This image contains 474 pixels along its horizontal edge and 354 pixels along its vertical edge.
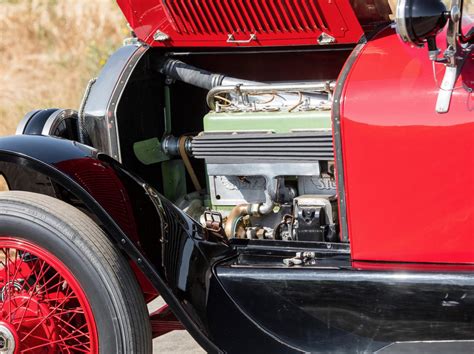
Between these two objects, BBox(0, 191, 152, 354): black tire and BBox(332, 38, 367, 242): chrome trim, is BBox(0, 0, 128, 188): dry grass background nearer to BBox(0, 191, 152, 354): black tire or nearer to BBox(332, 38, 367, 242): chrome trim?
BBox(0, 191, 152, 354): black tire

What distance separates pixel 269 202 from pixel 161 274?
665 millimetres

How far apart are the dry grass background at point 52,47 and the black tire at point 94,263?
585 centimetres

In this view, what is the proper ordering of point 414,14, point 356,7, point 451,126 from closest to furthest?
point 414,14 < point 451,126 < point 356,7

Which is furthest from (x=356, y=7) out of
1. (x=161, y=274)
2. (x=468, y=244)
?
(x=161, y=274)

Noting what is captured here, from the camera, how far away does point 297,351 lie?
338cm

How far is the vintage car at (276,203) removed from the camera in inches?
127

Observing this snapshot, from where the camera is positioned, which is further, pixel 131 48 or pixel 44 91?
pixel 44 91

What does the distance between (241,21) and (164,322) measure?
50.0 inches

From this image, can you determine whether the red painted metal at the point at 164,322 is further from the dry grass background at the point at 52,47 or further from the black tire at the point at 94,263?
the dry grass background at the point at 52,47

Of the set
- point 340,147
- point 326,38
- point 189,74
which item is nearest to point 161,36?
point 189,74

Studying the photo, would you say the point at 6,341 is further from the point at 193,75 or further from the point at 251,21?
the point at 251,21

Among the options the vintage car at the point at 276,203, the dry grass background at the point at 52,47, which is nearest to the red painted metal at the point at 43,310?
the vintage car at the point at 276,203

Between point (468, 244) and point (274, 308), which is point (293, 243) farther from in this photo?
point (468, 244)

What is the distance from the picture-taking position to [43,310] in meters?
3.44
